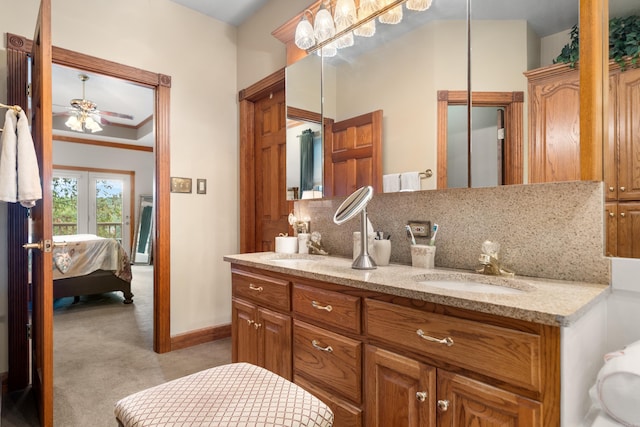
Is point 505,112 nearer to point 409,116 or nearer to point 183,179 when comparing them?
point 409,116

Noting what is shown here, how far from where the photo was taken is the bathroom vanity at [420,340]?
870mm

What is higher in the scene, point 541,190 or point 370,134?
point 370,134

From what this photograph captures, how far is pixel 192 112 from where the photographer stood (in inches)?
120

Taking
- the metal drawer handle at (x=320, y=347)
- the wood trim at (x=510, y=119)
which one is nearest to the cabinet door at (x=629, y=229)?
the wood trim at (x=510, y=119)

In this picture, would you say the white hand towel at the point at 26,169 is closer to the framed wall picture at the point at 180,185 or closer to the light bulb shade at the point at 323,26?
the framed wall picture at the point at 180,185

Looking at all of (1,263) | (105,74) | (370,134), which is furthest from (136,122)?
(370,134)

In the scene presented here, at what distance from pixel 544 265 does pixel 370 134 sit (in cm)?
109

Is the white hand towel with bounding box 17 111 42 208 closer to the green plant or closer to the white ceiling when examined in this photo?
the white ceiling

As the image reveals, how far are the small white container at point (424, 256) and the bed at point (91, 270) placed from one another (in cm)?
417

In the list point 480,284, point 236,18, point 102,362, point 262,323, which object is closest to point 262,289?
point 262,323

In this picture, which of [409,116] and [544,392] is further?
[409,116]

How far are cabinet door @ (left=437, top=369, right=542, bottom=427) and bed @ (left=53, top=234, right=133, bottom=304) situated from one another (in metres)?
4.45

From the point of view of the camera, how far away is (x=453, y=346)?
102 cm

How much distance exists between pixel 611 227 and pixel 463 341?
0.72 metres
